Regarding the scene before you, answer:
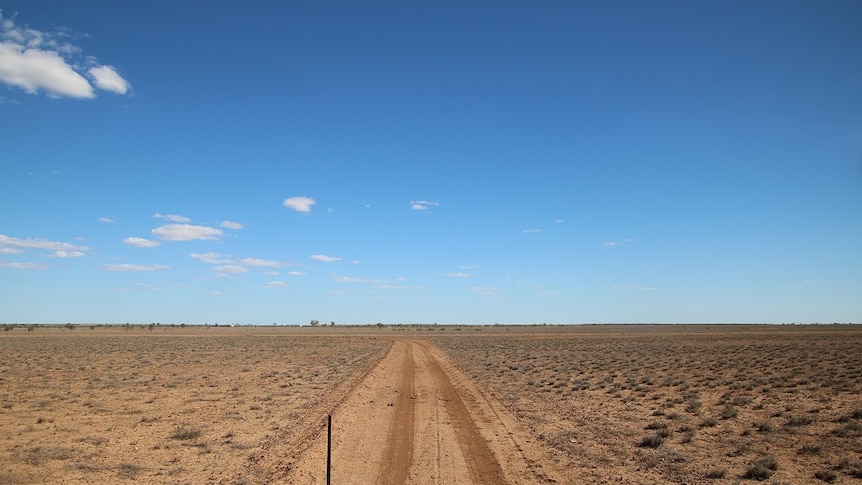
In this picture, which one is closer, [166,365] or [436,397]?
[436,397]

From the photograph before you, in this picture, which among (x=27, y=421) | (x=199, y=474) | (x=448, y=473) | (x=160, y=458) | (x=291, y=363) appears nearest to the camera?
(x=448, y=473)

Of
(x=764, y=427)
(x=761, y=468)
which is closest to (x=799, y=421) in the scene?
(x=764, y=427)

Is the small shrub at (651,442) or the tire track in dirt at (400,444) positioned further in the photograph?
the small shrub at (651,442)

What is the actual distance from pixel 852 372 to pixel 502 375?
16970 millimetres

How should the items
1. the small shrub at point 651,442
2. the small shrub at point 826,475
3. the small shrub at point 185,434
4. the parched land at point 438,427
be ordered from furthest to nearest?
the small shrub at point 185,434
the small shrub at point 651,442
the parched land at point 438,427
the small shrub at point 826,475

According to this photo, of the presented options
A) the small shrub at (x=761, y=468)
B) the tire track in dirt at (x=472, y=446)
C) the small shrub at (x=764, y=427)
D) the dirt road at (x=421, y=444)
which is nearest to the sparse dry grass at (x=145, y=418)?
the dirt road at (x=421, y=444)

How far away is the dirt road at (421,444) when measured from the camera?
30.9ft

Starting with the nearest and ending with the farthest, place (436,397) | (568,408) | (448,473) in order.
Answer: (448,473) < (568,408) < (436,397)

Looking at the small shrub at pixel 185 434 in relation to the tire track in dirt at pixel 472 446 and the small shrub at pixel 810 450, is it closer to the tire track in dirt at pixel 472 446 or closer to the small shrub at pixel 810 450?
the tire track in dirt at pixel 472 446

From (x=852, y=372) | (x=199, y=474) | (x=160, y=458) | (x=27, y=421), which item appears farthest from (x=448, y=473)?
(x=852, y=372)

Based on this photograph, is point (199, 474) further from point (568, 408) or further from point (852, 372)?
point (852, 372)

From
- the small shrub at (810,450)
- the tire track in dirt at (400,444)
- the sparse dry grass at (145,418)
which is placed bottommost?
the sparse dry grass at (145,418)

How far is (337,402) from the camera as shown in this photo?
695 inches

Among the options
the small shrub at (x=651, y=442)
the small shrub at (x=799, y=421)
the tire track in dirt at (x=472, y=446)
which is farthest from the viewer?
the small shrub at (x=799, y=421)
